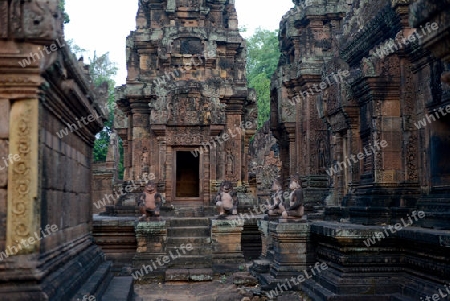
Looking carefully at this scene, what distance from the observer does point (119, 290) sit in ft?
21.5

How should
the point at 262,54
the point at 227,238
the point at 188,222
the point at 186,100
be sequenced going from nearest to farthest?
1. the point at 227,238
2. the point at 188,222
3. the point at 186,100
4. the point at 262,54

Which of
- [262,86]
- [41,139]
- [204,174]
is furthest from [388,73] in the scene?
[262,86]

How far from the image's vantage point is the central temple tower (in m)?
14.9

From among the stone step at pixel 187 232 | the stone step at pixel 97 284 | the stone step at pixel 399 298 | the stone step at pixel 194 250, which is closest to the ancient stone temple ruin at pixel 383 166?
the stone step at pixel 399 298

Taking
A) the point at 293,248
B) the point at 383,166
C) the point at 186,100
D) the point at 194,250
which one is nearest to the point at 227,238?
the point at 194,250

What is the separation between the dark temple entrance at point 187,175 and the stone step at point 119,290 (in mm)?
10050

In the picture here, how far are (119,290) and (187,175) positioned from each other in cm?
1117

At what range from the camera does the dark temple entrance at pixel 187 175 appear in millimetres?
17484

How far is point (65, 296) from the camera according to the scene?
4.35 m

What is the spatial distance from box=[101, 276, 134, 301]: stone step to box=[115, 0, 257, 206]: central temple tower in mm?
7721

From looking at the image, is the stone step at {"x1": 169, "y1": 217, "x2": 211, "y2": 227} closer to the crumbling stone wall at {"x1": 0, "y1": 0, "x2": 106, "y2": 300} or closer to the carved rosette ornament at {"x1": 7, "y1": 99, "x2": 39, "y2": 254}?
the crumbling stone wall at {"x1": 0, "y1": 0, "x2": 106, "y2": 300}

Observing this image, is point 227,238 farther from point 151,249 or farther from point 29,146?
point 29,146

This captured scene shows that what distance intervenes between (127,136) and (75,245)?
1202 cm

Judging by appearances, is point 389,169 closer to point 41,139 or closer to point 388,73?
point 388,73
